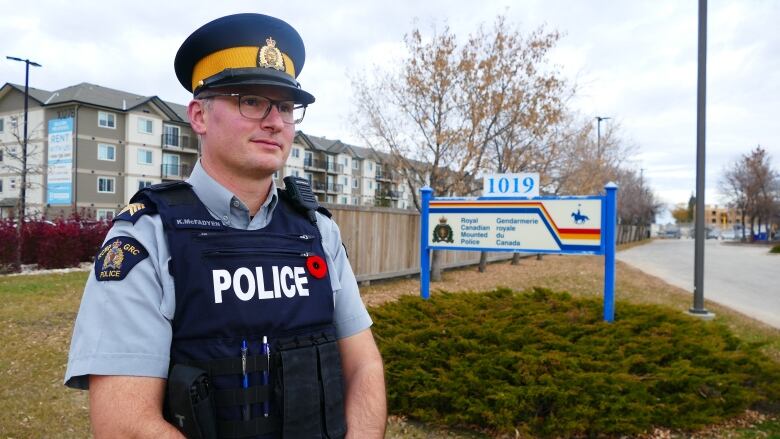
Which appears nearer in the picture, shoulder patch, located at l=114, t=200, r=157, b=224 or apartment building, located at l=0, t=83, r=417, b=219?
shoulder patch, located at l=114, t=200, r=157, b=224

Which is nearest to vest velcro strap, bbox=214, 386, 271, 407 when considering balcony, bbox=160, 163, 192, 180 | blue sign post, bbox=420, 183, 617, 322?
blue sign post, bbox=420, 183, 617, 322

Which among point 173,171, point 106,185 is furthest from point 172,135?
point 106,185

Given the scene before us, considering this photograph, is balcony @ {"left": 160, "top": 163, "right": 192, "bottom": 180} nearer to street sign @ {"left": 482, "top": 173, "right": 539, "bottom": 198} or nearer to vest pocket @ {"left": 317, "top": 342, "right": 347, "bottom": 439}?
street sign @ {"left": 482, "top": 173, "right": 539, "bottom": 198}

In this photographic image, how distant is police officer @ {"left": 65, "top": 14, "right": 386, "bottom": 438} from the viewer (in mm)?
1353

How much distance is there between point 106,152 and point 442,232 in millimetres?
37816

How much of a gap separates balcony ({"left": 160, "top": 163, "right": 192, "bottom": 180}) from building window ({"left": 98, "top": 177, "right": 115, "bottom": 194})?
14.6 ft

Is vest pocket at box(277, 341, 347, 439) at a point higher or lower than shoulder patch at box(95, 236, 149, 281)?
lower

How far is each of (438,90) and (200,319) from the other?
13.2m

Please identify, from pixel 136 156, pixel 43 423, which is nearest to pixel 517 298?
pixel 43 423

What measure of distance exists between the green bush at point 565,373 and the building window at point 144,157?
41280 millimetres

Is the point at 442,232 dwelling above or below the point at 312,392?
above

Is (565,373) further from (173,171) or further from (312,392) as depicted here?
(173,171)

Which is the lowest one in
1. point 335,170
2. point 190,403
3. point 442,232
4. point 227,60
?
point 190,403

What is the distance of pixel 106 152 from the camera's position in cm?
3906
